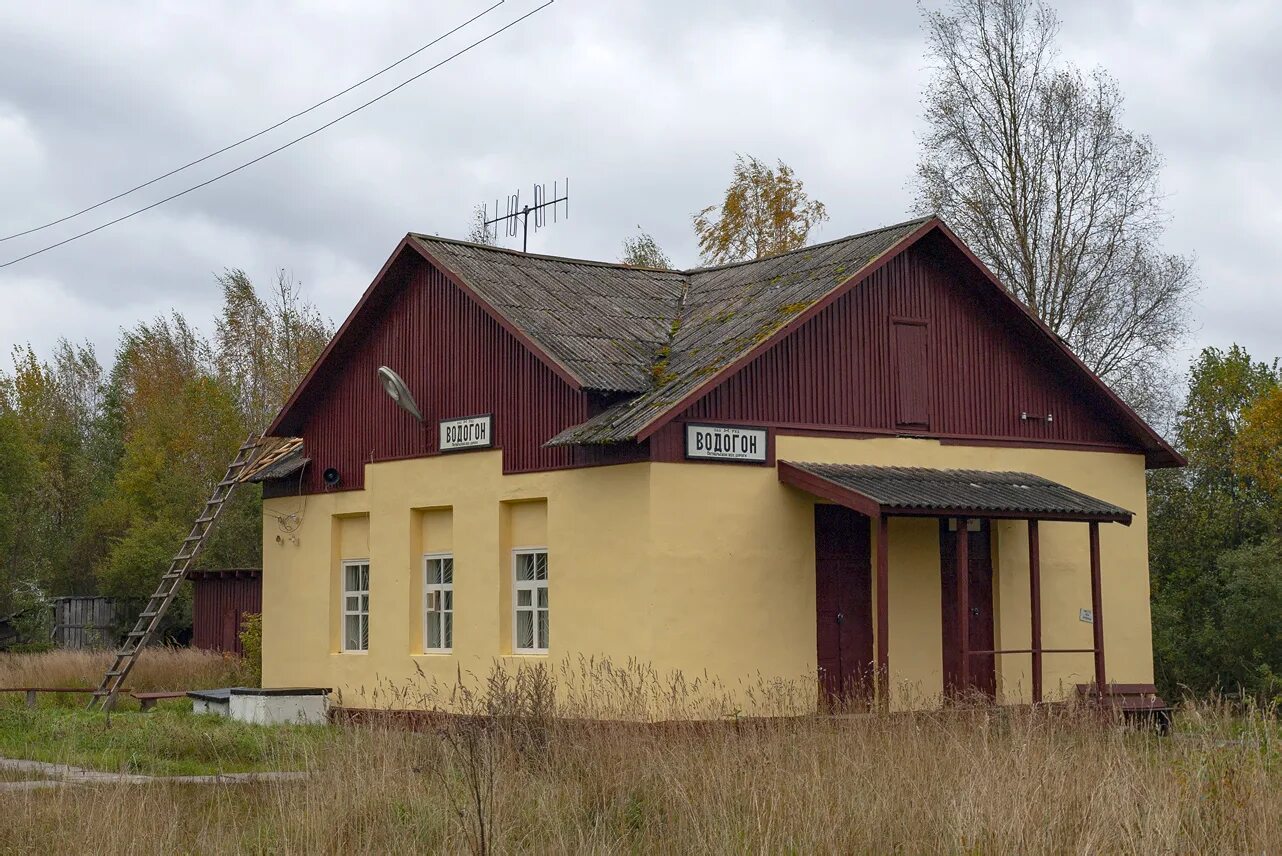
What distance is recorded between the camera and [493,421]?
18.9 meters

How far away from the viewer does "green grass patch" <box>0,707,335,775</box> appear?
568 inches

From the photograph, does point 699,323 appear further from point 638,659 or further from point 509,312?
point 638,659

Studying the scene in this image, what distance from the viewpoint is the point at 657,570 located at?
16.5 meters

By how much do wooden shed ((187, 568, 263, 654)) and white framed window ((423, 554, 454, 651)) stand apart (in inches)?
350

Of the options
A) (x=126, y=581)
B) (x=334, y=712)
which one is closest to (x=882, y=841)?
(x=334, y=712)

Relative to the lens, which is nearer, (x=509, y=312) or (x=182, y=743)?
(x=182, y=743)

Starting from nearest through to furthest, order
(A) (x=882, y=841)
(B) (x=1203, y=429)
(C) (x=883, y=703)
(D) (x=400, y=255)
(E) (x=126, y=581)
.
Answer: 1. (A) (x=882, y=841)
2. (C) (x=883, y=703)
3. (D) (x=400, y=255)
4. (B) (x=1203, y=429)
5. (E) (x=126, y=581)

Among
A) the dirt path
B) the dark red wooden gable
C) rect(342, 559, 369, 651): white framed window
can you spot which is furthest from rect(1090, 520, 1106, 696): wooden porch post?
the dirt path

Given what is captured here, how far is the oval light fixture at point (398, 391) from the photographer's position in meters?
19.7

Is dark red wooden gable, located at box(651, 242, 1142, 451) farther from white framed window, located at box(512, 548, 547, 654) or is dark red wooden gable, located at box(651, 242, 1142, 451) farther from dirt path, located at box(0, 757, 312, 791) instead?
dirt path, located at box(0, 757, 312, 791)

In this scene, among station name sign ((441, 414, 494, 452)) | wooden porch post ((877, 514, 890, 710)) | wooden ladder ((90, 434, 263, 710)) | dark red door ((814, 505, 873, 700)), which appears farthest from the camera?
wooden ladder ((90, 434, 263, 710))

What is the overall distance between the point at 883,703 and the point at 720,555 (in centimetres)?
236

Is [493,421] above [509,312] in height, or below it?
below

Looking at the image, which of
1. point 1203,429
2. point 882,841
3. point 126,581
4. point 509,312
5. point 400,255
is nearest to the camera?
point 882,841
